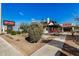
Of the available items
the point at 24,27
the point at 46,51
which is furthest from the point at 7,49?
the point at 46,51

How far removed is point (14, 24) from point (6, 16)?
13 cm

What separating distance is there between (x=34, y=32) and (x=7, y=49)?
0.38 meters

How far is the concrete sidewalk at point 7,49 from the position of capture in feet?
11.3

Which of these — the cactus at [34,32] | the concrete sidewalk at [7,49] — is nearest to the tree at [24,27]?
the cactus at [34,32]

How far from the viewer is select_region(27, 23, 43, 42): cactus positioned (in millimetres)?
3461

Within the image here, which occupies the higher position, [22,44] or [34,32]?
[34,32]

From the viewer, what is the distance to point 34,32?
3.47 m

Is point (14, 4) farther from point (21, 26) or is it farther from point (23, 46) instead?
point (23, 46)

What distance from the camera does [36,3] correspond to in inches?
136

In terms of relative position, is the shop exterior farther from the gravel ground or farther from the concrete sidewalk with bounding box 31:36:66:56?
the concrete sidewalk with bounding box 31:36:66:56

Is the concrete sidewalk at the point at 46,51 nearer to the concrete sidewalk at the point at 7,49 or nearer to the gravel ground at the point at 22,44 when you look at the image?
the gravel ground at the point at 22,44

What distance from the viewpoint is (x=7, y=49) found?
3.46m

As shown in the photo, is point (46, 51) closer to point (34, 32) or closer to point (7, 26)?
point (34, 32)

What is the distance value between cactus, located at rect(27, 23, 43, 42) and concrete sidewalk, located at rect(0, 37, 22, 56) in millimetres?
228
